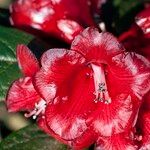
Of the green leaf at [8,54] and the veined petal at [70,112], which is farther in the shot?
the green leaf at [8,54]

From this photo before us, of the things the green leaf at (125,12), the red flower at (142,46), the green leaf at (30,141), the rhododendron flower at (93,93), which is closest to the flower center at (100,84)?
the rhododendron flower at (93,93)

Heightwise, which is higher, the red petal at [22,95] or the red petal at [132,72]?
the red petal at [132,72]

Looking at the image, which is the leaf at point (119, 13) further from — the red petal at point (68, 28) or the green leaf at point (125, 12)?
the red petal at point (68, 28)

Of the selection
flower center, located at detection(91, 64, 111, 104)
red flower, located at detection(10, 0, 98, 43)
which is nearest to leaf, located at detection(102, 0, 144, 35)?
red flower, located at detection(10, 0, 98, 43)

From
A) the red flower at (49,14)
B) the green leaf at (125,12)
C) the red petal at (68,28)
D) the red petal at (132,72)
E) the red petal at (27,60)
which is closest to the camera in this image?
the red petal at (132,72)

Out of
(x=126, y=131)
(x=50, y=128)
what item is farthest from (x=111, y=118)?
(x=50, y=128)
